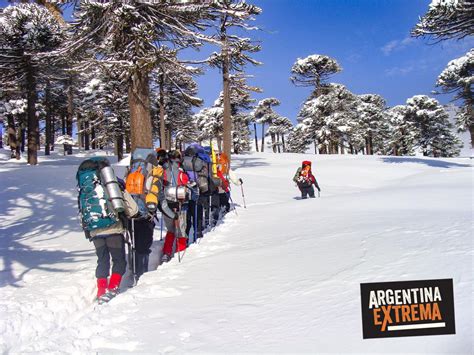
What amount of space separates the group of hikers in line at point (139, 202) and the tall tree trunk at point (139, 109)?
1.89m

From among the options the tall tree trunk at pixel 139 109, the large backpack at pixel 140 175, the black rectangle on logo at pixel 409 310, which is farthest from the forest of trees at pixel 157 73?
the black rectangle on logo at pixel 409 310

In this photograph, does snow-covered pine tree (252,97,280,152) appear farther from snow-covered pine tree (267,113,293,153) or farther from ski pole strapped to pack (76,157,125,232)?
ski pole strapped to pack (76,157,125,232)

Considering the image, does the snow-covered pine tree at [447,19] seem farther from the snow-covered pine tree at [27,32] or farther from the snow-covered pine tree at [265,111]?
the snow-covered pine tree at [265,111]

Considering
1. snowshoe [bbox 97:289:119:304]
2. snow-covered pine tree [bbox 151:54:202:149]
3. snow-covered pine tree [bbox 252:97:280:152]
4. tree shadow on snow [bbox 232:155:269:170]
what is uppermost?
snow-covered pine tree [bbox 252:97:280:152]

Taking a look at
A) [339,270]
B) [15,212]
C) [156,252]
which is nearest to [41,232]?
[15,212]

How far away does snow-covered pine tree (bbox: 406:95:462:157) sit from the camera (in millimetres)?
37281

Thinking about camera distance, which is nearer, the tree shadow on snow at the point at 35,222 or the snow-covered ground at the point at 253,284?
the snow-covered ground at the point at 253,284

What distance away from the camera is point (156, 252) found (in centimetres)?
595

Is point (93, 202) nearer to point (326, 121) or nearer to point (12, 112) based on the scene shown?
point (12, 112)

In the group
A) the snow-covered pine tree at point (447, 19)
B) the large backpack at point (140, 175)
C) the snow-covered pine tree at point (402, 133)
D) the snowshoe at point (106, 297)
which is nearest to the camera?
the snowshoe at point (106, 297)

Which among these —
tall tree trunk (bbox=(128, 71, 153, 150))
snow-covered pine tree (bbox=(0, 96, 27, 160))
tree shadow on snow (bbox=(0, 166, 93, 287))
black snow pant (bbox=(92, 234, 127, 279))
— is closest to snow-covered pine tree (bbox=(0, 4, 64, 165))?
tree shadow on snow (bbox=(0, 166, 93, 287))

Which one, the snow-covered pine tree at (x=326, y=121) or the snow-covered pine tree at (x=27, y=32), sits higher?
the snow-covered pine tree at (x=27, y=32)

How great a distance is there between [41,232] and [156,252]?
2618mm

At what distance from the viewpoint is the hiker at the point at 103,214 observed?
12.8 feet
